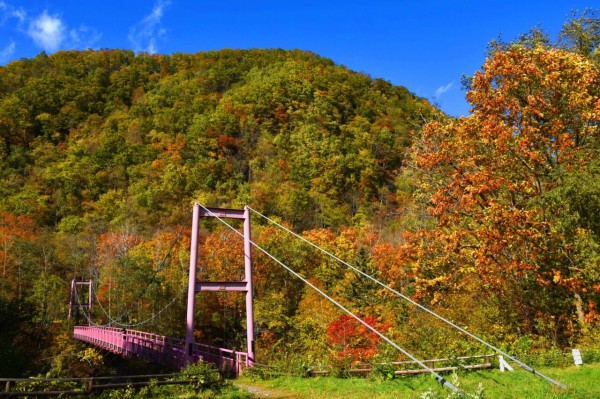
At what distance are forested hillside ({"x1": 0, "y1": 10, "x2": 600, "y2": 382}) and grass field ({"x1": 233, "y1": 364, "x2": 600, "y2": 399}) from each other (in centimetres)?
136

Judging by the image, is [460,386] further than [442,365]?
No

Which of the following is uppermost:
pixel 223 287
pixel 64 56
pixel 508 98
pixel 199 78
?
pixel 64 56

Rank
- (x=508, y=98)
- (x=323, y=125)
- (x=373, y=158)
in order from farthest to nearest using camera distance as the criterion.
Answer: (x=323, y=125) < (x=373, y=158) < (x=508, y=98)

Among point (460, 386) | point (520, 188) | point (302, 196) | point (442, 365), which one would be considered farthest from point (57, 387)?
point (302, 196)

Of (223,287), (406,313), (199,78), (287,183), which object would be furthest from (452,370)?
(199,78)

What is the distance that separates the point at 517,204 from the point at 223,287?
369 inches

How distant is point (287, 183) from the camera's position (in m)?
62.2

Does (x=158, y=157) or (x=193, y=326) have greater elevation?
(x=158, y=157)

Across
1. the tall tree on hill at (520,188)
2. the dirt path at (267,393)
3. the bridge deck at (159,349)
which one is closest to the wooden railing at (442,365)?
the dirt path at (267,393)

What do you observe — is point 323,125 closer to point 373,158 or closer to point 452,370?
point 373,158

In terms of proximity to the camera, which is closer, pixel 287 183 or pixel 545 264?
pixel 545 264

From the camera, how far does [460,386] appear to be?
8891mm

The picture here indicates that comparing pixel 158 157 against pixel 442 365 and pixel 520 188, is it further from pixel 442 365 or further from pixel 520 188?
pixel 442 365

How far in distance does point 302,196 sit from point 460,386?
4908 cm
